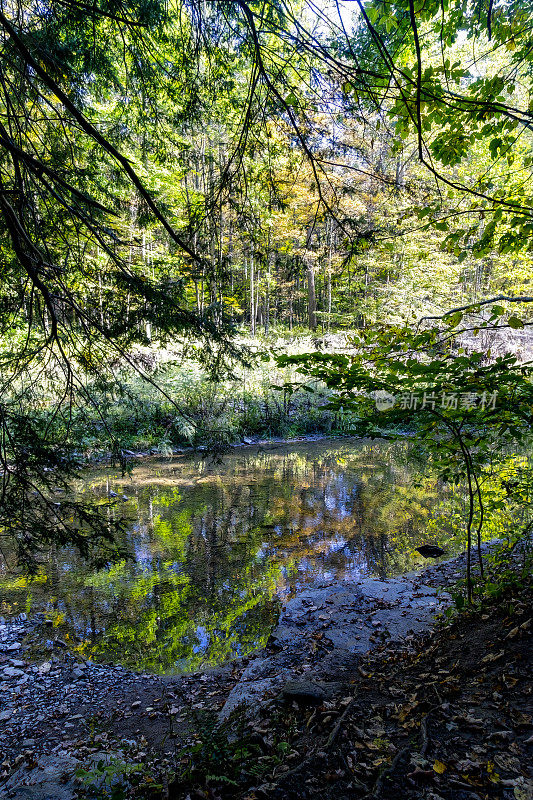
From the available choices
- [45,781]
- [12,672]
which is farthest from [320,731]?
[12,672]

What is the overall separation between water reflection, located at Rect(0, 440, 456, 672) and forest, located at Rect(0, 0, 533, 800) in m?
0.07

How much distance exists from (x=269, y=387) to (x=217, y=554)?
403cm

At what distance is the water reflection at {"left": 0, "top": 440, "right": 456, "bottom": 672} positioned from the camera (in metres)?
4.99

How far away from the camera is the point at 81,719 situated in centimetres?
367

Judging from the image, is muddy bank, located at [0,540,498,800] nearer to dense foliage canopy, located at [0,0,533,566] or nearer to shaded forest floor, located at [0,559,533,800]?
shaded forest floor, located at [0,559,533,800]

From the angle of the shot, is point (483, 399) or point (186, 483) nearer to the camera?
point (483, 399)

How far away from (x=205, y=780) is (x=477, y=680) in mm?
1633

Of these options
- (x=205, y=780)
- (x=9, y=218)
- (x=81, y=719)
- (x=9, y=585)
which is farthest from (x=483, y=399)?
(x=9, y=585)

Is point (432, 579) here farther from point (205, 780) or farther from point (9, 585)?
point (9, 585)

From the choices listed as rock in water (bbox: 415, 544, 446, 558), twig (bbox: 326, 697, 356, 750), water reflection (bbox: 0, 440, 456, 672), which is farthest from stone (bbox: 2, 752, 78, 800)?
rock in water (bbox: 415, 544, 446, 558)

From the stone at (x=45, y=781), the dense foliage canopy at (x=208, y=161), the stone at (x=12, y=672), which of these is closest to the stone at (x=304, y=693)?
the stone at (x=45, y=781)

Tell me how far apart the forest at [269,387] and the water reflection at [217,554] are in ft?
0.22

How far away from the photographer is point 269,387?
3984mm

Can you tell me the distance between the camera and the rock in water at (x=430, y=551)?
6.76 metres
